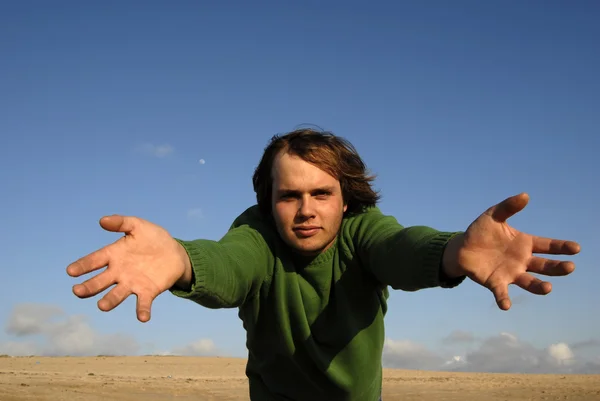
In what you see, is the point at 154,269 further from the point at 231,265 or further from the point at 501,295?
the point at 501,295

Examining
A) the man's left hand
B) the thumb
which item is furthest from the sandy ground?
the man's left hand

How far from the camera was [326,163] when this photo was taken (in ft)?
15.3

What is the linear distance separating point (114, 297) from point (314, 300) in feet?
6.42

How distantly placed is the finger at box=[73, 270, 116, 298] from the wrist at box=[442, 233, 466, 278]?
180 cm

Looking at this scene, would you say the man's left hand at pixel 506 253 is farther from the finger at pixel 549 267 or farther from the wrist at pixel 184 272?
the wrist at pixel 184 272

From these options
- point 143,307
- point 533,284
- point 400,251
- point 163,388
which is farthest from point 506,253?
point 163,388

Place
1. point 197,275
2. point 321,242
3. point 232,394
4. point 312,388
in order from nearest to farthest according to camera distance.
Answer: point 197,275 → point 321,242 → point 312,388 → point 232,394

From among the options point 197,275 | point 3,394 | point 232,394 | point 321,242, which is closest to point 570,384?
point 232,394

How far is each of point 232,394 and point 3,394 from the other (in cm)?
537

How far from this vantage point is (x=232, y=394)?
14.0 m

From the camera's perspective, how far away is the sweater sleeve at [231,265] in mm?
3701

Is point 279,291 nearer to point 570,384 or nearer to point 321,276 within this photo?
point 321,276

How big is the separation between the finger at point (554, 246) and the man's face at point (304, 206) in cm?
176

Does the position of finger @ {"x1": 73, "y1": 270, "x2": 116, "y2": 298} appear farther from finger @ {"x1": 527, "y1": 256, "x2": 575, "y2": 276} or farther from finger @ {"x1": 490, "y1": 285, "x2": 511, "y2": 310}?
finger @ {"x1": 527, "y1": 256, "x2": 575, "y2": 276}
